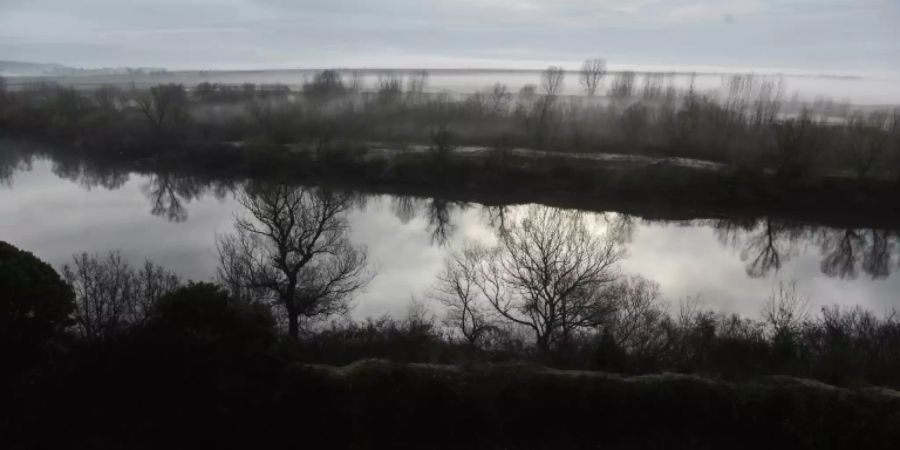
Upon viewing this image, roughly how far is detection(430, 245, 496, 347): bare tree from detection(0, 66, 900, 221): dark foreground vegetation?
1121cm

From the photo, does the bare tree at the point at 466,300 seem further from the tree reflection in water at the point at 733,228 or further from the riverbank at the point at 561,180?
the riverbank at the point at 561,180

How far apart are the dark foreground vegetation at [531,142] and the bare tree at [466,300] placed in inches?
441

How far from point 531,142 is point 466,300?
1924cm

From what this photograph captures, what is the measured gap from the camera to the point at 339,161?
86.7 ft

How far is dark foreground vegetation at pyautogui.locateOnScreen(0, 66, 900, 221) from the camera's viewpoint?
22.6 m

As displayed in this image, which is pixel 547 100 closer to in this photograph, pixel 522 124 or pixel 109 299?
pixel 522 124

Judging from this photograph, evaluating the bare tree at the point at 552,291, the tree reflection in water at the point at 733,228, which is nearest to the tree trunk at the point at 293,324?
the bare tree at the point at 552,291

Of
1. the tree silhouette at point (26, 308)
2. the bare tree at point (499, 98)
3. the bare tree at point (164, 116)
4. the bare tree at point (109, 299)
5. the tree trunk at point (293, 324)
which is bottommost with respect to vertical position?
the tree trunk at point (293, 324)

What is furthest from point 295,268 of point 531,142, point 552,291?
point 531,142

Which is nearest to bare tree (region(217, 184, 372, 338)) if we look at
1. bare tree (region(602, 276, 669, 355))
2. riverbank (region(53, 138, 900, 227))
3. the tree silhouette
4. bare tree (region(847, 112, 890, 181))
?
the tree silhouette

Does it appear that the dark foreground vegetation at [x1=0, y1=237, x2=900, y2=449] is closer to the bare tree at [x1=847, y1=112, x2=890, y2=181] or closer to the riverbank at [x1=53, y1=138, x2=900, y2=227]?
the riverbank at [x1=53, y1=138, x2=900, y2=227]

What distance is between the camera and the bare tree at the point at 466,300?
33.0 ft

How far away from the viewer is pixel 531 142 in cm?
2873

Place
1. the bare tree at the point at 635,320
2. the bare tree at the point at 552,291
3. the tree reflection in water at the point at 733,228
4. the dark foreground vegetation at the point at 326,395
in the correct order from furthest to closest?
the tree reflection in water at the point at 733,228
the bare tree at the point at 552,291
the bare tree at the point at 635,320
the dark foreground vegetation at the point at 326,395
